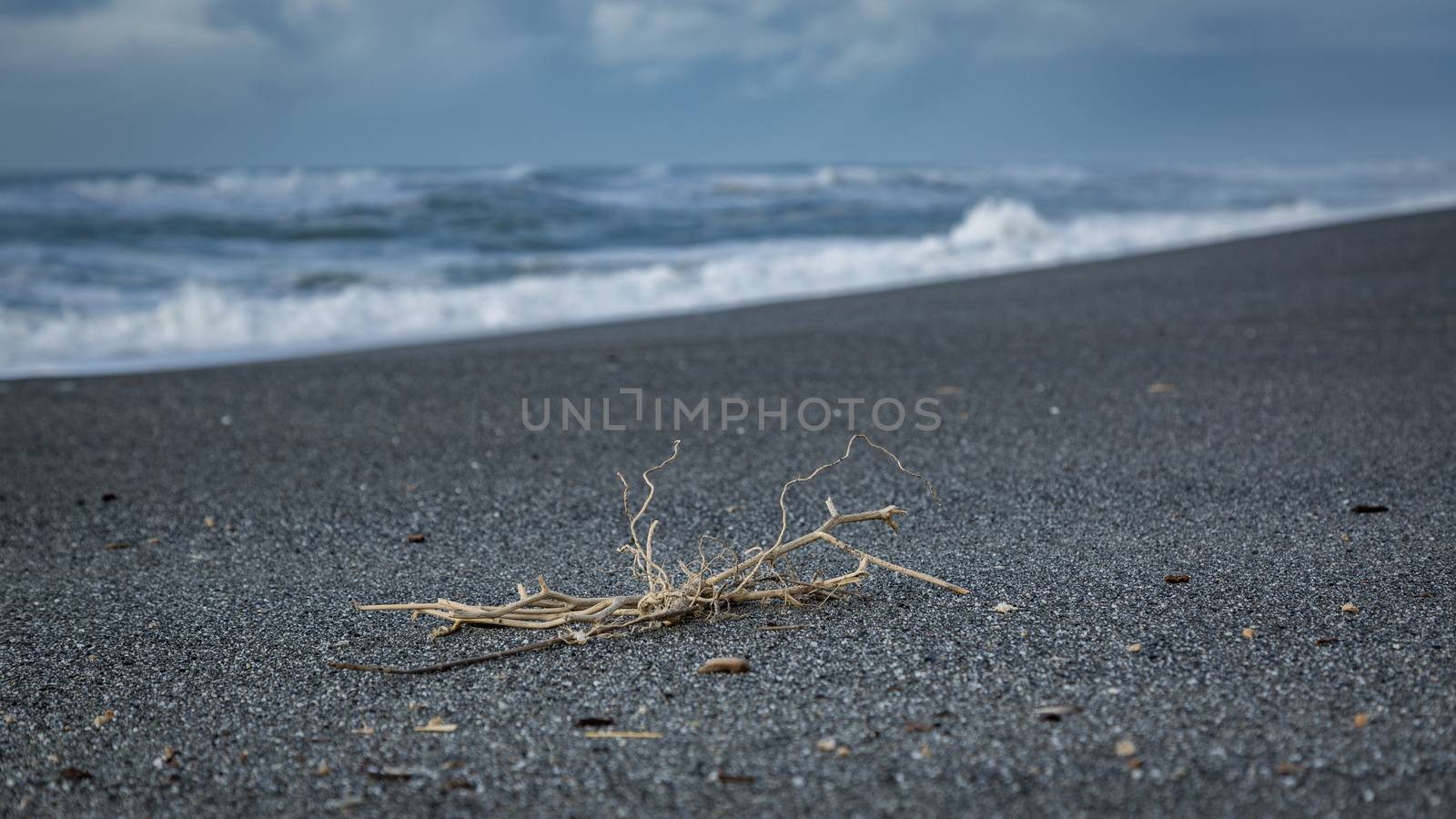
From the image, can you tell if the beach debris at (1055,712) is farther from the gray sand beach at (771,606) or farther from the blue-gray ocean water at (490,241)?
the blue-gray ocean water at (490,241)

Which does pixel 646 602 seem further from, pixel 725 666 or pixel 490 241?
pixel 490 241

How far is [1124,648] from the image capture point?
1891 millimetres

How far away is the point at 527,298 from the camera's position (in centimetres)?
912

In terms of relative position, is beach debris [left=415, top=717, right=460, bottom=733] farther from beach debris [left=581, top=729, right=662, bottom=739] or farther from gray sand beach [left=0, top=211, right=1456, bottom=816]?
beach debris [left=581, top=729, right=662, bottom=739]

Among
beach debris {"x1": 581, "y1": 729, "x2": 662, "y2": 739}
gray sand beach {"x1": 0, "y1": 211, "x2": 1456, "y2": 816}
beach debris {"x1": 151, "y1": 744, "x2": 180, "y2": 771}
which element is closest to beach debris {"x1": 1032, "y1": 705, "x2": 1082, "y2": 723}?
gray sand beach {"x1": 0, "y1": 211, "x2": 1456, "y2": 816}

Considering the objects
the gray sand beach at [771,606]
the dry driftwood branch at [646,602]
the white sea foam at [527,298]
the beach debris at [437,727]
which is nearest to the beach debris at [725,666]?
the gray sand beach at [771,606]

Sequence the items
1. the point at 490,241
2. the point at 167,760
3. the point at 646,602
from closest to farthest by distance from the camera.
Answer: the point at 167,760
the point at 646,602
the point at 490,241

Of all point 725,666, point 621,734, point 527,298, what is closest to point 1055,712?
point 725,666

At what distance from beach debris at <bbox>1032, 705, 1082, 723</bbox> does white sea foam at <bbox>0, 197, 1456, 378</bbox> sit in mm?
5963

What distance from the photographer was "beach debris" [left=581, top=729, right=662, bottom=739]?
1.65 meters

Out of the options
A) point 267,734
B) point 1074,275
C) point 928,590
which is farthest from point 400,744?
point 1074,275

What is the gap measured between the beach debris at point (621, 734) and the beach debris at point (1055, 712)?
21.8 inches

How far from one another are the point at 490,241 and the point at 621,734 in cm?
1263

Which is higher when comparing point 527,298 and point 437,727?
point 527,298
